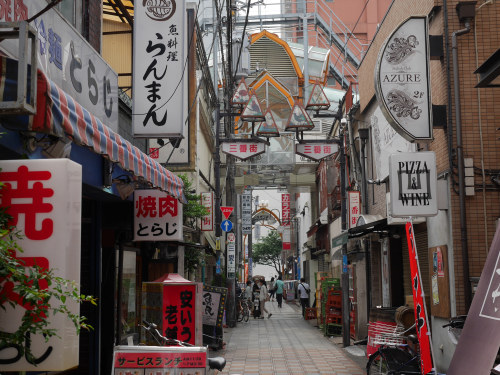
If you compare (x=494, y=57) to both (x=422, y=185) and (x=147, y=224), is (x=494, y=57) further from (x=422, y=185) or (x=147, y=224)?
(x=147, y=224)

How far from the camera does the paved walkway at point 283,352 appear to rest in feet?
47.9

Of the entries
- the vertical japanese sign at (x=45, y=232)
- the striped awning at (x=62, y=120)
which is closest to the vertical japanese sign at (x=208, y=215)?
the striped awning at (x=62, y=120)

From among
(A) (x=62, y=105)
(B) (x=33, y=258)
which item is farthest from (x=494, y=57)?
(B) (x=33, y=258)

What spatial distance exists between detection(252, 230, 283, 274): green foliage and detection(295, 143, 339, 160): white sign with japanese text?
6793 centimetres

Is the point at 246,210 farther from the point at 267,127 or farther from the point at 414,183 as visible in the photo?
the point at 414,183

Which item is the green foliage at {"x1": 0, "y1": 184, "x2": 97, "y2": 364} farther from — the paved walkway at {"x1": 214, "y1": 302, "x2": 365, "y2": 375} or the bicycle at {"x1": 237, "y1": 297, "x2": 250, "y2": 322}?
the bicycle at {"x1": 237, "y1": 297, "x2": 250, "y2": 322}

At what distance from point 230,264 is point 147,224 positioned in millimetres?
15712

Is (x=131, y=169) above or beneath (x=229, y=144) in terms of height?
beneath

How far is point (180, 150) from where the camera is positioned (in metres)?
18.0

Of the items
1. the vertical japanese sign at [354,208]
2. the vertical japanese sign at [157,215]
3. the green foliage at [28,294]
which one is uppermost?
the vertical japanese sign at [354,208]

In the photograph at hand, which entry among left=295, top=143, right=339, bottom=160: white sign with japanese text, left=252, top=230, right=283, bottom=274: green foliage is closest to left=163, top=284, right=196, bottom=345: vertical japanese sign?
left=295, top=143, right=339, bottom=160: white sign with japanese text

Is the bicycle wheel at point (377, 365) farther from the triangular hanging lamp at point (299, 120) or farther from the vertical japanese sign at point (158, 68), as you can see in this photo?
the triangular hanging lamp at point (299, 120)

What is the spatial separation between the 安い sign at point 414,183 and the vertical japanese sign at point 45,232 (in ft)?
25.4

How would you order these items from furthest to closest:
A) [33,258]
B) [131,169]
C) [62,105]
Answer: [131,169] < [62,105] < [33,258]
